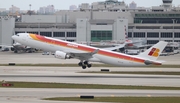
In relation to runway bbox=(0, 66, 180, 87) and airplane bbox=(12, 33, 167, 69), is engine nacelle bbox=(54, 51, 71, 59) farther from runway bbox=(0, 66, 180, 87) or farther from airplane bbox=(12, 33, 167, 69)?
runway bbox=(0, 66, 180, 87)

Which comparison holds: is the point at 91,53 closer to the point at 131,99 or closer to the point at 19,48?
the point at 131,99

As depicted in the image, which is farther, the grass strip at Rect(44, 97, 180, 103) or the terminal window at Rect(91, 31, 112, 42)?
the terminal window at Rect(91, 31, 112, 42)

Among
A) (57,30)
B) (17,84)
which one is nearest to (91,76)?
(17,84)

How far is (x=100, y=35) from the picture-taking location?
171125mm

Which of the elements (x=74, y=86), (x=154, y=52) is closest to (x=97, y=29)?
(x=154, y=52)

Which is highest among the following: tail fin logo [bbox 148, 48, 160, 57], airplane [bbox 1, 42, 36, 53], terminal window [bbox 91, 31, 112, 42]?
tail fin logo [bbox 148, 48, 160, 57]

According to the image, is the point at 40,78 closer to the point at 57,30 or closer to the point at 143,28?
the point at 57,30

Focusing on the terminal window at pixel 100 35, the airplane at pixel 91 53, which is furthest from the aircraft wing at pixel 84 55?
the terminal window at pixel 100 35

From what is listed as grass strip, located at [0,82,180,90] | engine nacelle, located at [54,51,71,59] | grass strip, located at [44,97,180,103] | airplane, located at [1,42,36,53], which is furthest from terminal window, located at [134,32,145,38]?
grass strip, located at [44,97,180,103]

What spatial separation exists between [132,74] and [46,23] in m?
109

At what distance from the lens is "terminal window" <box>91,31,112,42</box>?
171m

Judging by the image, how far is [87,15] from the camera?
631ft

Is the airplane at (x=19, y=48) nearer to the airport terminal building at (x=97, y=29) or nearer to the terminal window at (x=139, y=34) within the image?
the airport terminal building at (x=97, y=29)

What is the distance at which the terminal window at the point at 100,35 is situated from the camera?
171 metres
